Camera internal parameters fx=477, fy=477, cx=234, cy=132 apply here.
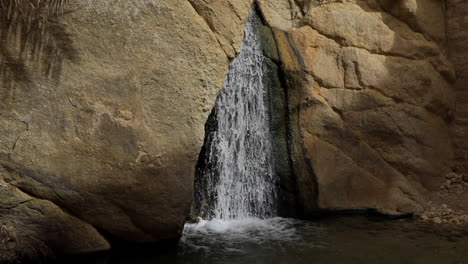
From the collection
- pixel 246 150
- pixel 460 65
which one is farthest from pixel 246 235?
pixel 460 65

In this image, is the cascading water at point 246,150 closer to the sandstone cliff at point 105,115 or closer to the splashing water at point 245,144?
the splashing water at point 245,144

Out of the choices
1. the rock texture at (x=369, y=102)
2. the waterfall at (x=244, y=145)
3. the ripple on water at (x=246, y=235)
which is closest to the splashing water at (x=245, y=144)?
the waterfall at (x=244, y=145)

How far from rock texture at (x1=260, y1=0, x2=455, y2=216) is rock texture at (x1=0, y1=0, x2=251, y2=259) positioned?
80.4 inches

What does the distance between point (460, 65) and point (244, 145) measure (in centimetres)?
376

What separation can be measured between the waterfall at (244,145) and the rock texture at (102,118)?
1.43m

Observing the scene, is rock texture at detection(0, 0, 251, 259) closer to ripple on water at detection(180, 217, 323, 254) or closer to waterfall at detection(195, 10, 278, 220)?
ripple on water at detection(180, 217, 323, 254)

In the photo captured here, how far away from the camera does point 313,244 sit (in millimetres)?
5555

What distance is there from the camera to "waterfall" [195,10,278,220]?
6.63m

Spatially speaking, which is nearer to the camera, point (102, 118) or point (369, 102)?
point (102, 118)

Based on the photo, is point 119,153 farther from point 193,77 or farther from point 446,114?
point 446,114

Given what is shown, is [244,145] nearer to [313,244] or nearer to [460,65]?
[313,244]

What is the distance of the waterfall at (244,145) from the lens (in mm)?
6629

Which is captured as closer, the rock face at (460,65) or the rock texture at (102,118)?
the rock texture at (102,118)

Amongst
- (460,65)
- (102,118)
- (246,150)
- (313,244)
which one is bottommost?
(313,244)
